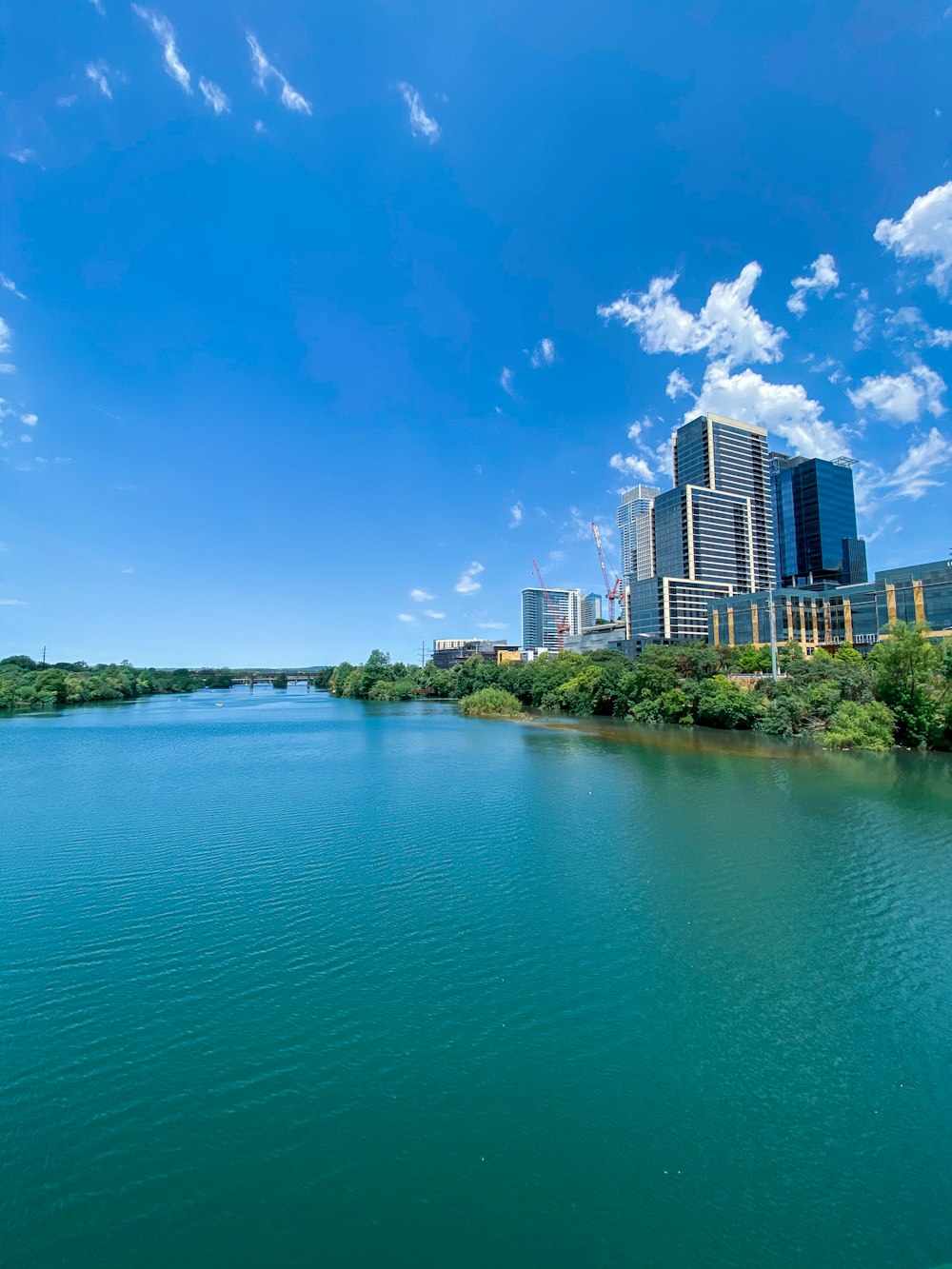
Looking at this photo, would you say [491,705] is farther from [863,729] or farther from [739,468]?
[739,468]

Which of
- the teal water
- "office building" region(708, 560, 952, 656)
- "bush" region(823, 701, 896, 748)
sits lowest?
the teal water

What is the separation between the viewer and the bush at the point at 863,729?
39.4 m

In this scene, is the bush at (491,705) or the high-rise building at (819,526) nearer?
the bush at (491,705)

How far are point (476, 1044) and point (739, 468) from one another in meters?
133

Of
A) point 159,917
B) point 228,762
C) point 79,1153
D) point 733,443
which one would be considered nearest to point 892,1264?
point 79,1153

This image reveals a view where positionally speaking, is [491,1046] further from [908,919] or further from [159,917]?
[908,919]

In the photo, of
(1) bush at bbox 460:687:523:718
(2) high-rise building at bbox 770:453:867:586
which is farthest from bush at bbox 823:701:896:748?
(2) high-rise building at bbox 770:453:867:586

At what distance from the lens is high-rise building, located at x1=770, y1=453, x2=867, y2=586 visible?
390ft

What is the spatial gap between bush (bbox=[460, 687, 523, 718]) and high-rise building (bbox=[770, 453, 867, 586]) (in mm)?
77329

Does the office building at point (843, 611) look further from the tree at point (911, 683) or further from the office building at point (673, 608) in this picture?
the tree at point (911, 683)

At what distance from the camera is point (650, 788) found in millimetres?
28547

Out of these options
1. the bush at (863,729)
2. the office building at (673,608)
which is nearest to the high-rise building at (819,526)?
the office building at (673,608)

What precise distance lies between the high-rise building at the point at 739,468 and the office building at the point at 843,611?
3064 cm

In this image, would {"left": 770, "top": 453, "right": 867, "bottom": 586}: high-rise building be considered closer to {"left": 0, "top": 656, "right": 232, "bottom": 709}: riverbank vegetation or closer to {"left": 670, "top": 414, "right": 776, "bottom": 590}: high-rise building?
{"left": 670, "top": 414, "right": 776, "bottom": 590}: high-rise building
